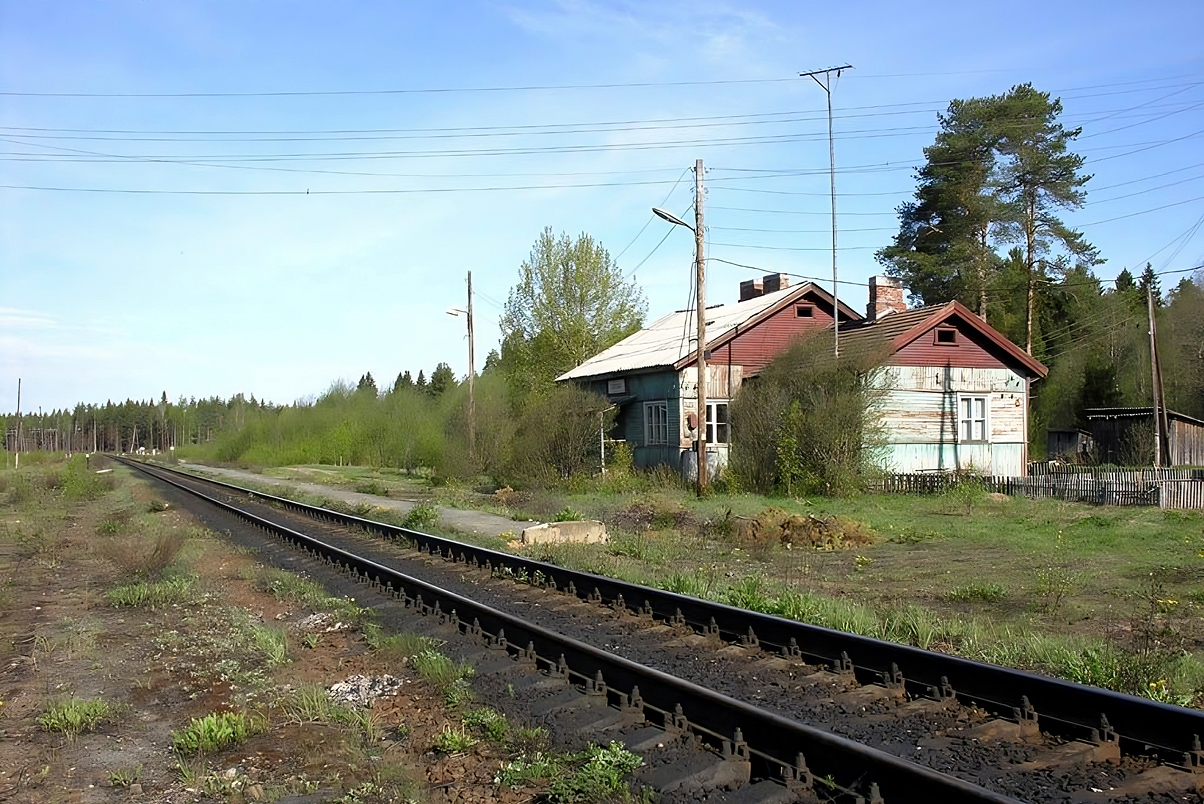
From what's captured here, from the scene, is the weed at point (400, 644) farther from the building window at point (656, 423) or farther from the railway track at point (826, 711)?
the building window at point (656, 423)

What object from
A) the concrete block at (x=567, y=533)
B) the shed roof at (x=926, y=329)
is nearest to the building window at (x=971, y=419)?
the shed roof at (x=926, y=329)

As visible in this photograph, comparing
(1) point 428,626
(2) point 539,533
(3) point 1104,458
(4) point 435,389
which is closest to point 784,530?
(2) point 539,533

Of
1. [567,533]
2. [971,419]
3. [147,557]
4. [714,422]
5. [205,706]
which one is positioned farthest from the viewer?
[714,422]

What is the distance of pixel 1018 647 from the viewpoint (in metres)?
8.16

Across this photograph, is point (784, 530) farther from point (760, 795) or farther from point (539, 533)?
point (760, 795)

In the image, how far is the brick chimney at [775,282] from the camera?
1516 inches

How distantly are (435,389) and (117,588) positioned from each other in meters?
77.9

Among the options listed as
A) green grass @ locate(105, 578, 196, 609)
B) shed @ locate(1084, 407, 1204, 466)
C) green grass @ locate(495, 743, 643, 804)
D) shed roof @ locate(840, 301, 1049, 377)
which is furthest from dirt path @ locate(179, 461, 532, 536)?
shed @ locate(1084, 407, 1204, 466)

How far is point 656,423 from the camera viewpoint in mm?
33438

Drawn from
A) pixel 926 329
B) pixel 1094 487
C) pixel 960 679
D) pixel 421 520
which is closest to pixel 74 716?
pixel 960 679

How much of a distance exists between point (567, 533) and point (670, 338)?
21484 mm

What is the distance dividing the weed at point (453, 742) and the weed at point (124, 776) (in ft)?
6.15

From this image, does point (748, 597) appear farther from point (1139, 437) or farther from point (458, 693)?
point (1139, 437)

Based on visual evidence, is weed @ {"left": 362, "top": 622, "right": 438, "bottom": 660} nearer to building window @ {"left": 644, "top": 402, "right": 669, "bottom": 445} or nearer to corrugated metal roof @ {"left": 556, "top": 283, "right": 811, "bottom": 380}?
corrugated metal roof @ {"left": 556, "top": 283, "right": 811, "bottom": 380}
